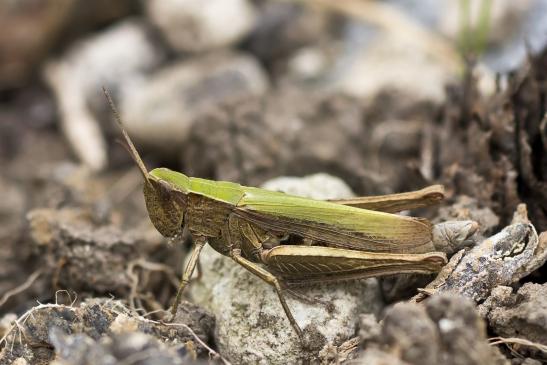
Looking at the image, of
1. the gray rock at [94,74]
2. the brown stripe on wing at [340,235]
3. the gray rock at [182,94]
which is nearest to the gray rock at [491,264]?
the brown stripe on wing at [340,235]

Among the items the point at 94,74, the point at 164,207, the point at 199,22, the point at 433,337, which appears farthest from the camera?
the point at 94,74

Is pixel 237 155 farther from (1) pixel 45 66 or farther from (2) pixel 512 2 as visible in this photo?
(2) pixel 512 2

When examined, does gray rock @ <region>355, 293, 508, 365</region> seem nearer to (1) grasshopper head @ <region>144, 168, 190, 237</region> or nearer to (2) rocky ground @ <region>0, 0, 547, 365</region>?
(2) rocky ground @ <region>0, 0, 547, 365</region>

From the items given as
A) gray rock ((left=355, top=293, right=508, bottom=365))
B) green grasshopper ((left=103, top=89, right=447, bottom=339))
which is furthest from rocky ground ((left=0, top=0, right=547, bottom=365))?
green grasshopper ((left=103, top=89, right=447, bottom=339))

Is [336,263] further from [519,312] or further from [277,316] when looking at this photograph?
[519,312]

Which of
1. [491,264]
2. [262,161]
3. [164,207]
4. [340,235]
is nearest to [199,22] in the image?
[262,161]
